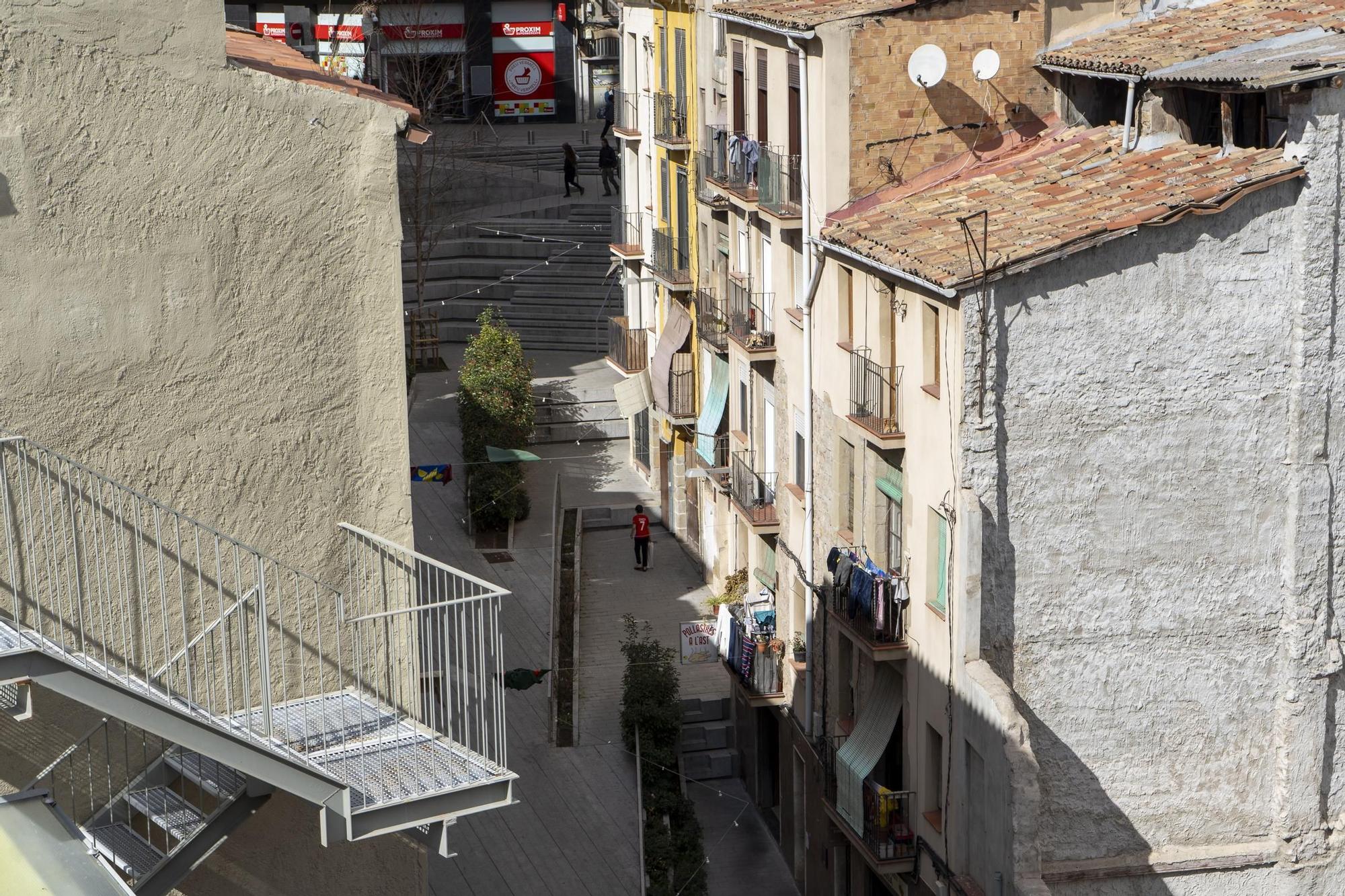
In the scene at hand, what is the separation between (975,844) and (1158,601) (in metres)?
3.72

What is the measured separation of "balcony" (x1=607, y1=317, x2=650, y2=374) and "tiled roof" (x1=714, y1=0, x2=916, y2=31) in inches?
592

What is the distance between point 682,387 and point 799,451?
9.71 m

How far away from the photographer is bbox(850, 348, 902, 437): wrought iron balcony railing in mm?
25000

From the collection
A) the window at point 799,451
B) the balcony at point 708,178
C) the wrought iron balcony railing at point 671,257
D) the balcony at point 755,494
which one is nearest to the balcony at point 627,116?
the wrought iron balcony railing at point 671,257

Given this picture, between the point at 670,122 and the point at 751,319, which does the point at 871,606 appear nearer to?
the point at 751,319

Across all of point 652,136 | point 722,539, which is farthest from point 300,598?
point 652,136

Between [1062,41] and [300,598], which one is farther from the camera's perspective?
[1062,41]

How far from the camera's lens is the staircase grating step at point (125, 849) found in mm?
12961

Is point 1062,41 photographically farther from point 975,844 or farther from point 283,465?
point 283,465

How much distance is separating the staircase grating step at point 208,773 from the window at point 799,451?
708 inches

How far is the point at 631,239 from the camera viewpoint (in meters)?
46.5

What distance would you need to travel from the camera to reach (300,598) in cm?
1419

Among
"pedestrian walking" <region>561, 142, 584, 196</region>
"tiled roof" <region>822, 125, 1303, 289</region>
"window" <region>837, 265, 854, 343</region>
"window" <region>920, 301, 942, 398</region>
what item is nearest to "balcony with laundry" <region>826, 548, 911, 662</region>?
"window" <region>920, 301, 942, 398</region>

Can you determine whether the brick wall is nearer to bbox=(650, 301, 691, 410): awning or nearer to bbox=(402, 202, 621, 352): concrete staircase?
bbox=(650, 301, 691, 410): awning
